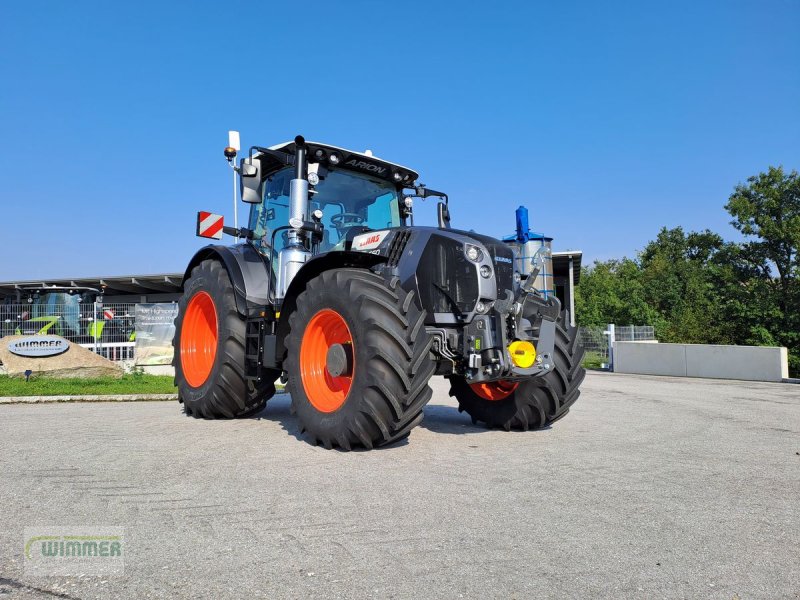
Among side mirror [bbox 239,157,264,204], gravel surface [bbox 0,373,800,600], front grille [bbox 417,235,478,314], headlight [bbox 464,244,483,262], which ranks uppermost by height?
side mirror [bbox 239,157,264,204]

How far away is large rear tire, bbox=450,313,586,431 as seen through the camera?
5559 mm

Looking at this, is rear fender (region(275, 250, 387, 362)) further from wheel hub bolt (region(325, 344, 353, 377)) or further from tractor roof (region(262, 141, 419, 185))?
tractor roof (region(262, 141, 419, 185))

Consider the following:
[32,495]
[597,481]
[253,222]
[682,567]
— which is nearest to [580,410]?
[597,481]

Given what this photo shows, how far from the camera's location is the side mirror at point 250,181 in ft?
20.6

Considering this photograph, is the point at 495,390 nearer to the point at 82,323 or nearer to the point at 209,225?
the point at 209,225

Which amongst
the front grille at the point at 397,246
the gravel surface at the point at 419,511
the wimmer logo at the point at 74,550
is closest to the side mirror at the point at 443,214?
the front grille at the point at 397,246

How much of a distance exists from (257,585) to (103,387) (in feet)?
31.3

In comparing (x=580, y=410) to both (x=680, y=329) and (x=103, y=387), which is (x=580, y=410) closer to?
(x=103, y=387)

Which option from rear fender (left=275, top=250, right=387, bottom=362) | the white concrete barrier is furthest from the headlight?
the white concrete barrier

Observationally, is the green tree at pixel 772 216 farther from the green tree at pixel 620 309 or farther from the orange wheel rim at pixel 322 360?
the orange wheel rim at pixel 322 360

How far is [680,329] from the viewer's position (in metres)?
26.0

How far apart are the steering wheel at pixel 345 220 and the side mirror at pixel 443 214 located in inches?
36.2

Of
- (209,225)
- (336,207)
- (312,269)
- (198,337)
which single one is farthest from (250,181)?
(198,337)

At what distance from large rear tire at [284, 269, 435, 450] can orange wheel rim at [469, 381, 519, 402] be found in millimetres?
1523
